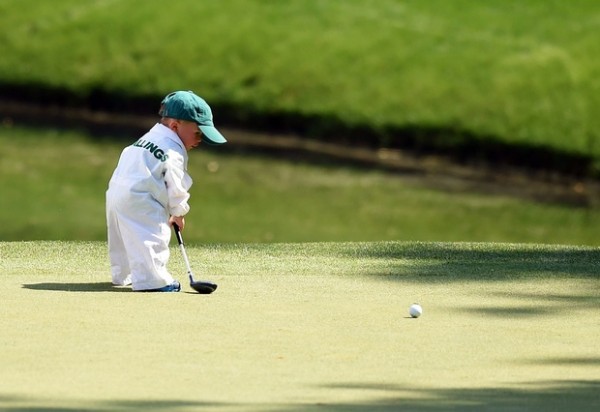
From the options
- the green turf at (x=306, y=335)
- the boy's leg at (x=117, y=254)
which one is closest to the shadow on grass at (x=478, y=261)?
the green turf at (x=306, y=335)

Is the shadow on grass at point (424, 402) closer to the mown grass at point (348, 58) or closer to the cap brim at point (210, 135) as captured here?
the cap brim at point (210, 135)

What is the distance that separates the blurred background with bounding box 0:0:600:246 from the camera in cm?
1922

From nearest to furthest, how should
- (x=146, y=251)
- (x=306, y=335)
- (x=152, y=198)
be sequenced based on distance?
(x=306, y=335) → (x=146, y=251) → (x=152, y=198)

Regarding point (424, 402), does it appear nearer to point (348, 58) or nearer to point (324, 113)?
point (324, 113)

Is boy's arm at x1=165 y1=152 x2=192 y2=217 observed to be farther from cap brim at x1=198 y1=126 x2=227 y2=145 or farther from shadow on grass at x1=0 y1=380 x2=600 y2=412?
shadow on grass at x1=0 y1=380 x2=600 y2=412

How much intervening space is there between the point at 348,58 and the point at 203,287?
18.8m

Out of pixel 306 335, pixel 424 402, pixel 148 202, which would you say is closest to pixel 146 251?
pixel 148 202

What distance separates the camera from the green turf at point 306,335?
5703 mm

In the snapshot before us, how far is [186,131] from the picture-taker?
27.4 ft

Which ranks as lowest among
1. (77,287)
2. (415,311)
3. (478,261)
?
(415,311)

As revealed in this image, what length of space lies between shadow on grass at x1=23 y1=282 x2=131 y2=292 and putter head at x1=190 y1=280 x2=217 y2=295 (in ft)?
1.36

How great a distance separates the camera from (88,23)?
28.7 m

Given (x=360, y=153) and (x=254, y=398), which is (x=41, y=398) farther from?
(x=360, y=153)

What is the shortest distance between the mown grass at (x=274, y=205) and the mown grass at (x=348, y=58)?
102 inches
